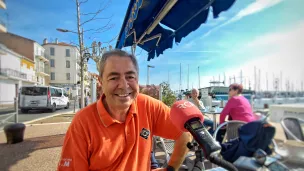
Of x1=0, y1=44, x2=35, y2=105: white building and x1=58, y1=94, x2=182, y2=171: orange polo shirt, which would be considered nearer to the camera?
x1=58, y1=94, x2=182, y2=171: orange polo shirt

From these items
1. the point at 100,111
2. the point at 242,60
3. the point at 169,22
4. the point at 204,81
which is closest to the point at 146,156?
the point at 100,111

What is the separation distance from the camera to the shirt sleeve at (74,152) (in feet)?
3.77

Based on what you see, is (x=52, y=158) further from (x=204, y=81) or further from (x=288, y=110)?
(x=288, y=110)

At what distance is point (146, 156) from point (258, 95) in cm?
107

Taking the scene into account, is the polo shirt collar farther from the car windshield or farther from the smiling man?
the car windshield

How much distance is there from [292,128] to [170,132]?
3.68ft

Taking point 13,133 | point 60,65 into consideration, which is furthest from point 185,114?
point 60,65

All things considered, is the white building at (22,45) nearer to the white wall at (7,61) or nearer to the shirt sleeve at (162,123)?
the white wall at (7,61)

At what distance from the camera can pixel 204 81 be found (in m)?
0.88

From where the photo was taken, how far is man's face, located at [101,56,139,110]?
55.7 inches

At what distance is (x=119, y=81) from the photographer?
1.42 m

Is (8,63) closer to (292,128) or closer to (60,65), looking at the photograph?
(292,128)

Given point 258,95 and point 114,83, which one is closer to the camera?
point 258,95

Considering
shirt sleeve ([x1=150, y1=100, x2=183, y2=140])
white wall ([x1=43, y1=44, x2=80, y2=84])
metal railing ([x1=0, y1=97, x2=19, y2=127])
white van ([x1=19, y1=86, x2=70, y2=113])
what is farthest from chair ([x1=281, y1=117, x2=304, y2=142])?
white wall ([x1=43, y1=44, x2=80, y2=84])
